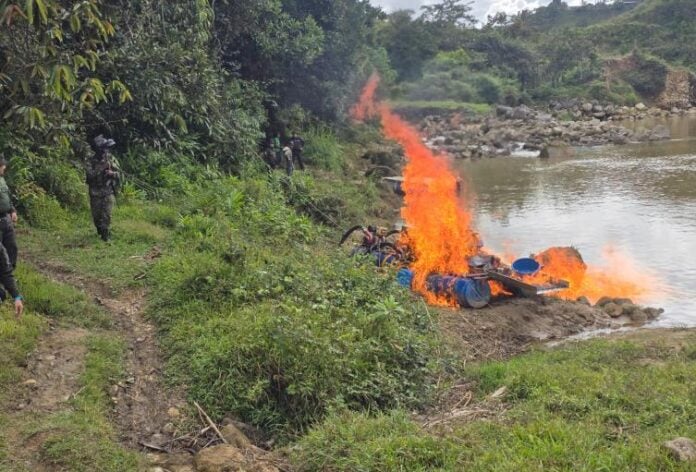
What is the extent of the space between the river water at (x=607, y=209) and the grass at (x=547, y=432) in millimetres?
5635

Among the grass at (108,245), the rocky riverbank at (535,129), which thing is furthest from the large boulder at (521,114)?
the grass at (108,245)

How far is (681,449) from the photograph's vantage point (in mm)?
5008

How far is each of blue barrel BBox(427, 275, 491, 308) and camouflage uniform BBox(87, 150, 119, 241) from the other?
653 cm

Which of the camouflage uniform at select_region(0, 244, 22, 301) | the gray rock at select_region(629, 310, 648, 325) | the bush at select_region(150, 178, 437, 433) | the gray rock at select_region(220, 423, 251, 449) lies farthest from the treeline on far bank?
the gray rock at select_region(629, 310, 648, 325)

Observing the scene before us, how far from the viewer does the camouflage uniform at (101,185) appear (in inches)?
440

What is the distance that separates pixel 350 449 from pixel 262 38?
18.7m

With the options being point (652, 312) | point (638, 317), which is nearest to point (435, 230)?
point (638, 317)

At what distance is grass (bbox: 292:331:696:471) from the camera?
16.8 ft

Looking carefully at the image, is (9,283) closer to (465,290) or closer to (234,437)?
(234,437)

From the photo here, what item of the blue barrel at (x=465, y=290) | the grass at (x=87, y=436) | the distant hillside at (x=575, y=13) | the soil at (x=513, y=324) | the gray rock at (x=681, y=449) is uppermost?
the distant hillside at (x=575, y=13)

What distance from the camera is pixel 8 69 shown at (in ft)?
23.9

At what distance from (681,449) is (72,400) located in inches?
227

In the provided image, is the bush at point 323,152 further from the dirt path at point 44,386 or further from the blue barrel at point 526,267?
Answer: the dirt path at point 44,386

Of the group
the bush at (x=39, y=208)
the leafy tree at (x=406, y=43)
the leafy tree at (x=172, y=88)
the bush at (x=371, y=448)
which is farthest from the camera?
the leafy tree at (x=406, y=43)
